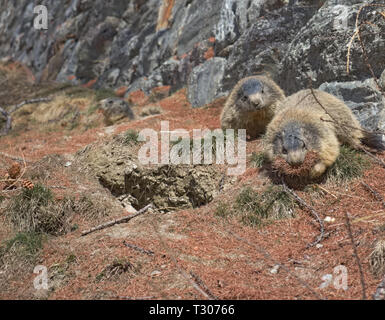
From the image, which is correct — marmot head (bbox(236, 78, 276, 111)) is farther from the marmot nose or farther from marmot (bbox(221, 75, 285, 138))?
the marmot nose

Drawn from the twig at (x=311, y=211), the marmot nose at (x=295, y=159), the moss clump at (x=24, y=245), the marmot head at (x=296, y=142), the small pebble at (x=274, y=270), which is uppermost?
the marmot head at (x=296, y=142)

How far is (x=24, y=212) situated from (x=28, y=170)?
163 cm

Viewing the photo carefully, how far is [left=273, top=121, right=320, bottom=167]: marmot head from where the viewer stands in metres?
5.77

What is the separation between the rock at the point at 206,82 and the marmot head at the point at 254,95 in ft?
15.9

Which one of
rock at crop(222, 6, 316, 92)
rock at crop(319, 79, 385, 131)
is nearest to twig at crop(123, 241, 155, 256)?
rock at crop(319, 79, 385, 131)

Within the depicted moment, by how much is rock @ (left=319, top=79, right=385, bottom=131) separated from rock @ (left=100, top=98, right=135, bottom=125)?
761 cm

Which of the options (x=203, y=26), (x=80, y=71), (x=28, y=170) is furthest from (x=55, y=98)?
(x=28, y=170)

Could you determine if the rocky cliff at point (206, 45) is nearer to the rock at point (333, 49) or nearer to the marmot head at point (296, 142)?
the rock at point (333, 49)

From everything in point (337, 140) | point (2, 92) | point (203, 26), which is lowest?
point (2, 92)

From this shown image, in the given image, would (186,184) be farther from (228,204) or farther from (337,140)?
(337,140)

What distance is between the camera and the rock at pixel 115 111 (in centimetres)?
1372

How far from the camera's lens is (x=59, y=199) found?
6.61 metres

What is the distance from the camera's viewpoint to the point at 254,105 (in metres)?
8.27

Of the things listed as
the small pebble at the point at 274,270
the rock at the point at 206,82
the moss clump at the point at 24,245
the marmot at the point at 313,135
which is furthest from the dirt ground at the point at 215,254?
the rock at the point at 206,82
